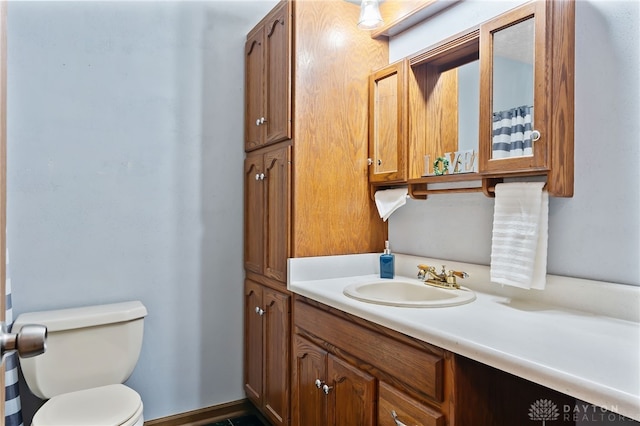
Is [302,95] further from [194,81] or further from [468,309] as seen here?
[468,309]

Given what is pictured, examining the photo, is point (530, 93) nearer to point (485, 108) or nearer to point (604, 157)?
point (485, 108)

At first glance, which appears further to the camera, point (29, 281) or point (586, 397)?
point (29, 281)

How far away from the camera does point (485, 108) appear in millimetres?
1452

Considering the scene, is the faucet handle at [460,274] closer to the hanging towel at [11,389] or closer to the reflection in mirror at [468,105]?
the reflection in mirror at [468,105]

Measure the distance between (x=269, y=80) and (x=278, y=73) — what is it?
11 centimetres

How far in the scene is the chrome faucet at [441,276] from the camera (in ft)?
5.23

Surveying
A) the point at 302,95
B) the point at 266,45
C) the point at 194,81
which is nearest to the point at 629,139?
the point at 302,95

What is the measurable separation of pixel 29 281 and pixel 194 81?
1255mm

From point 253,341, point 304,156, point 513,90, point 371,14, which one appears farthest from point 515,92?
point 253,341

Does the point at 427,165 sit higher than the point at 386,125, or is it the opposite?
the point at 386,125

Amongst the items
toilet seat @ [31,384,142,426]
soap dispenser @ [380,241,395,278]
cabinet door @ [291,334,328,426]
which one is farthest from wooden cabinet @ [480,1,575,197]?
toilet seat @ [31,384,142,426]

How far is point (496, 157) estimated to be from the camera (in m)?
1.41

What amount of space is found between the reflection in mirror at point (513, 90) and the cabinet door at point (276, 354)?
1.11 m

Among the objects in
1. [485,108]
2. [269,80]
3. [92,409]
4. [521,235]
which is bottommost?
[92,409]
